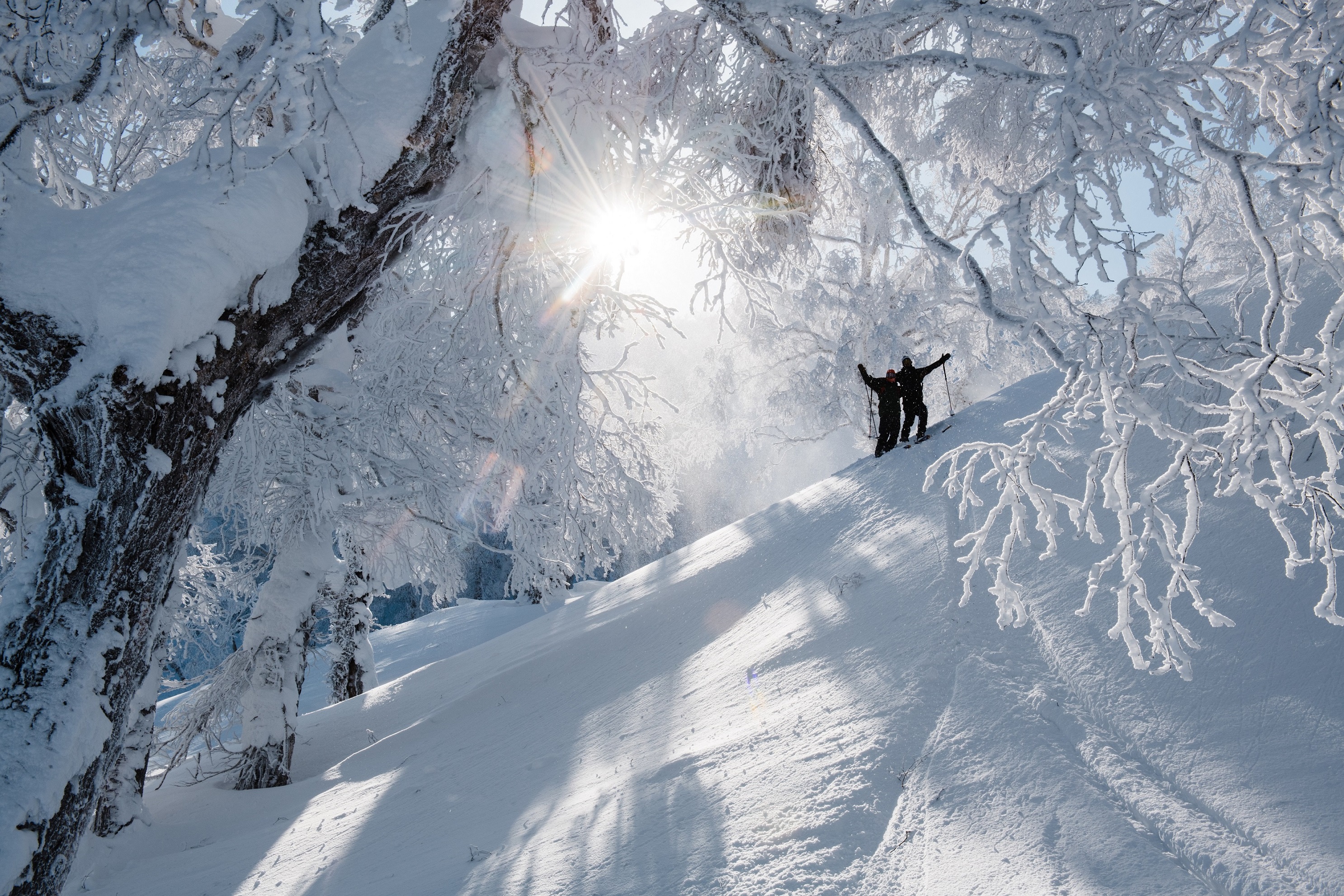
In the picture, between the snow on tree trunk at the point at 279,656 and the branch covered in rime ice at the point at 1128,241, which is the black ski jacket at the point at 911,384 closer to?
the branch covered in rime ice at the point at 1128,241

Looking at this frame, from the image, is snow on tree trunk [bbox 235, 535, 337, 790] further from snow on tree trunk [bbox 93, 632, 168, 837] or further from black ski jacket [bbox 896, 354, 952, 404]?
black ski jacket [bbox 896, 354, 952, 404]

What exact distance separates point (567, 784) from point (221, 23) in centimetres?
559

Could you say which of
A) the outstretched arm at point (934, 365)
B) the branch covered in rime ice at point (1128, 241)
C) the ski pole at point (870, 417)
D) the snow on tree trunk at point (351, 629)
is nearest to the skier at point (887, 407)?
the outstretched arm at point (934, 365)

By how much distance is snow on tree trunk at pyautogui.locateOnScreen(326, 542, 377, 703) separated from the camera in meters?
7.21

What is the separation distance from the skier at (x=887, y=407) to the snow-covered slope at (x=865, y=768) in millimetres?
2672

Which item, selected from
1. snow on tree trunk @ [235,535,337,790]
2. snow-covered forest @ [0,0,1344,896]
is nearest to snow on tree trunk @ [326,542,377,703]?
snow on tree trunk @ [235,535,337,790]

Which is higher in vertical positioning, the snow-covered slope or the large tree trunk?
the large tree trunk

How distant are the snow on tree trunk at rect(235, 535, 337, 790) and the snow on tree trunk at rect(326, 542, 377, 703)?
47 cm

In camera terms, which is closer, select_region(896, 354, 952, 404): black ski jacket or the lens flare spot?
the lens flare spot

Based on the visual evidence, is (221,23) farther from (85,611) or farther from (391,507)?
(85,611)

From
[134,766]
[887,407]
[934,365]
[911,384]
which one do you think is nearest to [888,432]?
[887,407]

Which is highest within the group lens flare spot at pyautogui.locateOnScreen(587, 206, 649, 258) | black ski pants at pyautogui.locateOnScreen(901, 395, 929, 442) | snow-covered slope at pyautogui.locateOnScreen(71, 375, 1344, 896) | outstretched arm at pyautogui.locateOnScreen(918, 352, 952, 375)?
lens flare spot at pyautogui.locateOnScreen(587, 206, 649, 258)

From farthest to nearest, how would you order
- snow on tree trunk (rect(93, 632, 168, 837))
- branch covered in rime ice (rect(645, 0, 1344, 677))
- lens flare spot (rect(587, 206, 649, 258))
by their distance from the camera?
snow on tree trunk (rect(93, 632, 168, 837))
lens flare spot (rect(587, 206, 649, 258))
branch covered in rime ice (rect(645, 0, 1344, 677))

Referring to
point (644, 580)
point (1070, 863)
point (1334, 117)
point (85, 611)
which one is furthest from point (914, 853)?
point (644, 580)
